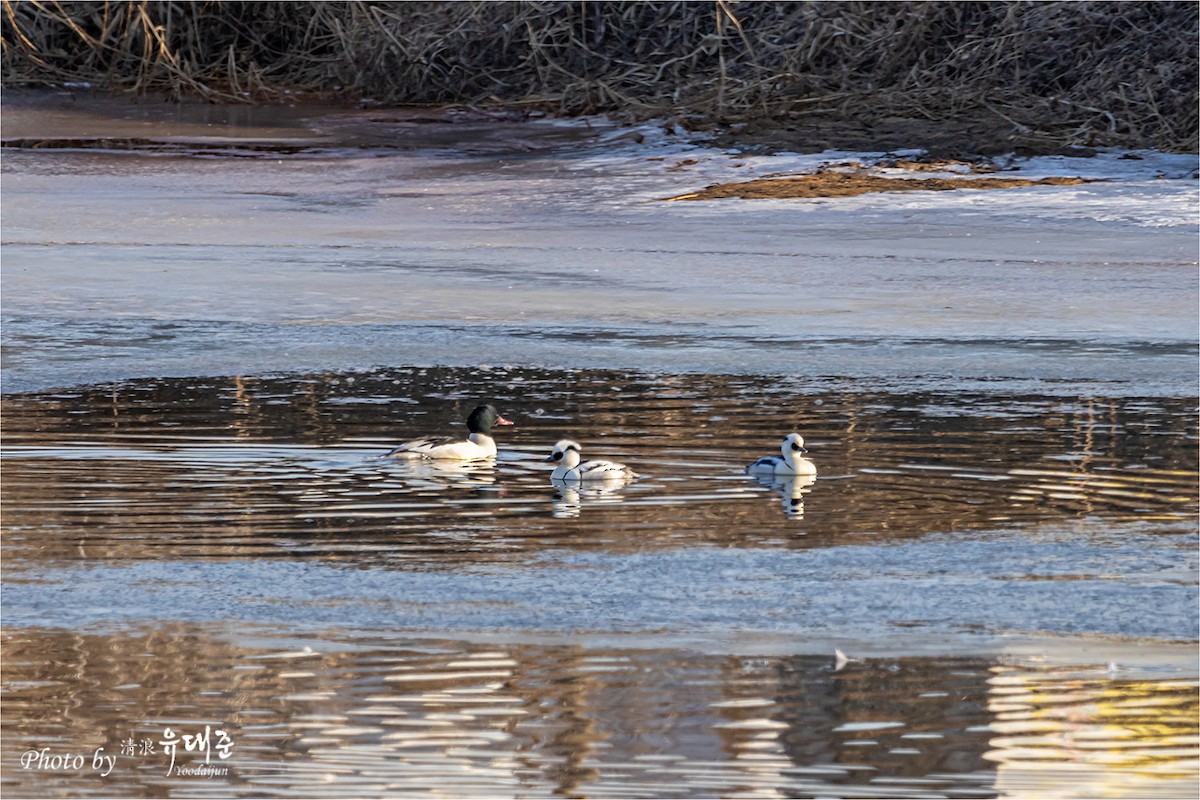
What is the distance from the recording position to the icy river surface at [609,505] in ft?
15.0

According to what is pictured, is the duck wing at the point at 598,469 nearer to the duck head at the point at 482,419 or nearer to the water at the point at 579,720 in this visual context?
the duck head at the point at 482,419

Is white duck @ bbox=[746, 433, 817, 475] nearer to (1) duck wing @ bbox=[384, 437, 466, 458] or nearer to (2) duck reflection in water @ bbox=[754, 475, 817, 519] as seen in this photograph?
(2) duck reflection in water @ bbox=[754, 475, 817, 519]

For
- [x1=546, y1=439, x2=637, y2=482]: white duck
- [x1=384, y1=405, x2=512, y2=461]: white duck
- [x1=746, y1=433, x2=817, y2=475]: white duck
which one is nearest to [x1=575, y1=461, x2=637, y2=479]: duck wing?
[x1=546, y1=439, x2=637, y2=482]: white duck

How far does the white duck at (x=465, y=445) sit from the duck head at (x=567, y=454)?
34 centimetres

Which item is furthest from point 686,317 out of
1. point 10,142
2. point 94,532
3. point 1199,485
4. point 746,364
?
point 10,142

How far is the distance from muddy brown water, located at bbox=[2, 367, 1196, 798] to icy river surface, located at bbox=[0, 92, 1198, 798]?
0.02 metres

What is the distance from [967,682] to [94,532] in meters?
3.02

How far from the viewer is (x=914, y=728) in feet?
15.1

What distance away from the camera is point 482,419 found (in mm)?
8172

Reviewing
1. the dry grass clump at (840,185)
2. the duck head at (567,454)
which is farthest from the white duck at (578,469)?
the dry grass clump at (840,185)

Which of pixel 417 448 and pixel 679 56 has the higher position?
pixel 679 56

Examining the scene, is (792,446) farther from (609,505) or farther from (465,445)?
(465,445)

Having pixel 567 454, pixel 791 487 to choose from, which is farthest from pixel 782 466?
pixel 567 454

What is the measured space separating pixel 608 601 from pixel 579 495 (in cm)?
152
